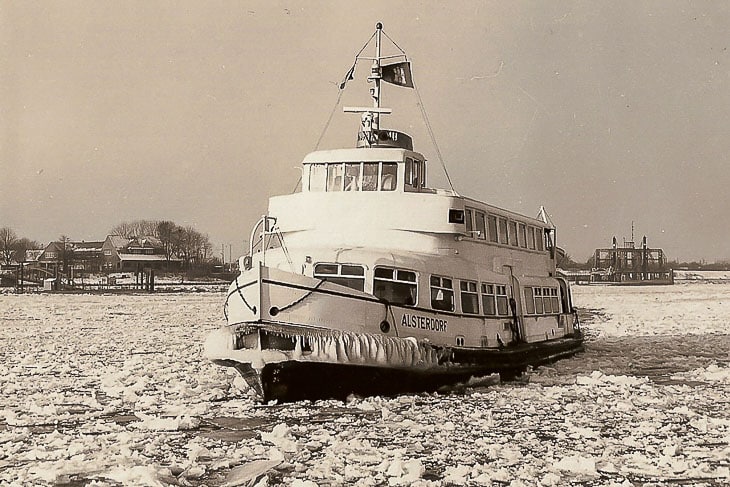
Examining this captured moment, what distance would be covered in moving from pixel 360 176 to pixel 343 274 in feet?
9.41

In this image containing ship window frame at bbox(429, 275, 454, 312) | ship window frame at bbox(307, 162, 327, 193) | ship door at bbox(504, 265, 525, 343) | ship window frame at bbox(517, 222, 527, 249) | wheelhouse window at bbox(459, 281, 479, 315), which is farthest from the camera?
ship window frame at bbox(517, 222, 527, 249)

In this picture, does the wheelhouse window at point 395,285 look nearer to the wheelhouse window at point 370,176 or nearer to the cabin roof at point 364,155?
the wheelhouse window at point 370,176

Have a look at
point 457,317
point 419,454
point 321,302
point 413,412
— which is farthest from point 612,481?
point 457,317

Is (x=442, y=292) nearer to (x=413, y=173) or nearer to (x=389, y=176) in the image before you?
(x=389, y=176)

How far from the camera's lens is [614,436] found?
10281 millimetres

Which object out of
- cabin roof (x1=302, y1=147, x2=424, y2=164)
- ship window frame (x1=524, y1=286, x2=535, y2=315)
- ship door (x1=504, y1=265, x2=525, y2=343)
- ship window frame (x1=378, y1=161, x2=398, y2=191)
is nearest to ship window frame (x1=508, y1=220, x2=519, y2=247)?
ship door (x1=504, y1=265, x2=525, y2=343)

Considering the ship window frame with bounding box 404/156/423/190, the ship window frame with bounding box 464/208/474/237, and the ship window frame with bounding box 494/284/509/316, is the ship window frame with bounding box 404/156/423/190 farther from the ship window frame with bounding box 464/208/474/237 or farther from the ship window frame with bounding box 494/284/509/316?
the ship window frame with bounding box 494/284/509/316

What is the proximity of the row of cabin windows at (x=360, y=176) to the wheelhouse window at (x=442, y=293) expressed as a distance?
7.48 feet

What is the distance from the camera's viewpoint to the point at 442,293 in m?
13.9

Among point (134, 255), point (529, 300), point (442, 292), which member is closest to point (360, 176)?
point (442, 292)

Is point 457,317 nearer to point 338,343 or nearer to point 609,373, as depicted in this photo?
point 338,343

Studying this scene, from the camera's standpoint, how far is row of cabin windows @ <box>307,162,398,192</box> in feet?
50.1

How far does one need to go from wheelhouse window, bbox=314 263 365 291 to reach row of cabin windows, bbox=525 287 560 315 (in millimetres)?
5902

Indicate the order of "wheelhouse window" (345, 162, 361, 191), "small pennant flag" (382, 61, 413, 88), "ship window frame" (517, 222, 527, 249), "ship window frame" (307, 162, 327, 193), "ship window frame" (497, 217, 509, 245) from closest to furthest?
"wheelhouse window" (345, 162, 361, 191) < "ship window frame" (307, 162, 327, 193) < "ship window frame" (497, 217, 509, 245) < "small pennant flag" (382, 61, 413, 88) < "ship window frame" (517, 222, 527, 249)
